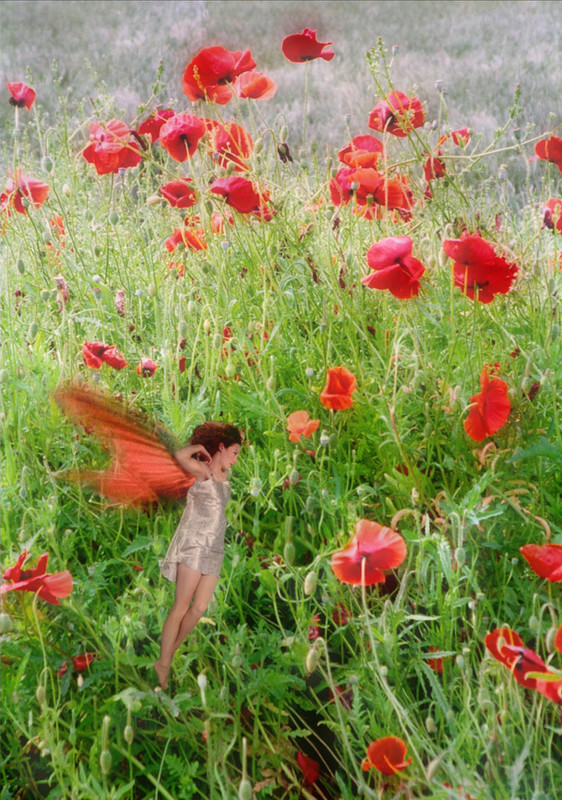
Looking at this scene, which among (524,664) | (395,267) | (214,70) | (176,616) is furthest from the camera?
(214,70)

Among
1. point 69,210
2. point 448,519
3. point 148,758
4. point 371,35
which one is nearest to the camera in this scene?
point 148,758

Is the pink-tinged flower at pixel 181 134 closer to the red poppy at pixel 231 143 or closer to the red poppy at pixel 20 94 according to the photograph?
the red poppy at pixel 231 143

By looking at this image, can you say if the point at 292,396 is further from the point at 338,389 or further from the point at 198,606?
the point at 198,606

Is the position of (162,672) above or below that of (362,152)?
below

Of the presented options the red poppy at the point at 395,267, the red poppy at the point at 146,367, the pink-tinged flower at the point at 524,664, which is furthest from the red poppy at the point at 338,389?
the pink-tinged flower at the point at 524,664

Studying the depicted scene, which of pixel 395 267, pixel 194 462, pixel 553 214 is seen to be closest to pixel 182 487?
pixel 194 462

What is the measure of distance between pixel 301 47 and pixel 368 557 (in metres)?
0.70

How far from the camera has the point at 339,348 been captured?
3.61ft

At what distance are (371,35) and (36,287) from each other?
2.01ft

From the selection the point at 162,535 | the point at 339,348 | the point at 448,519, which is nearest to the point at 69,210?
the point at 339,348

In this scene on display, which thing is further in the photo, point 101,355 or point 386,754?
point 101,355

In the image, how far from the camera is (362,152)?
1.18 m

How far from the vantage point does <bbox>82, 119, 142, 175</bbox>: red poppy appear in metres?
1.10

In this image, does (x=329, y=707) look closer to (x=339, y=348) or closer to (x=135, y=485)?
(x=135, y=485)
